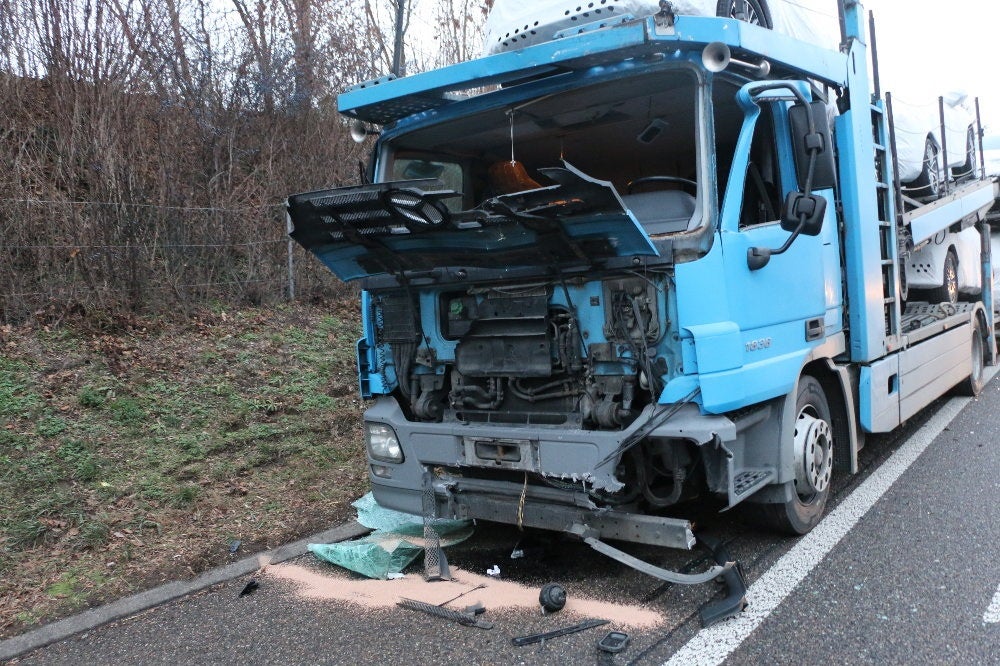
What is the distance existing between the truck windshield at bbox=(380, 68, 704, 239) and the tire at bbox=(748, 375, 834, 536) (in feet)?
4.56

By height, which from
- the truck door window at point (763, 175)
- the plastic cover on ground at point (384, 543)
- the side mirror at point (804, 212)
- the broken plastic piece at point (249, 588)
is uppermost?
the truck door window at point (763, 175)

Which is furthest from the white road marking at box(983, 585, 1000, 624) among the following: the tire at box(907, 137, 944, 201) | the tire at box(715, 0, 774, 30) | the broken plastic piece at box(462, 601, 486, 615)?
the tire at box(907, 137, 944, 201)

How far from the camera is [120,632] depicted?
3.90 meters

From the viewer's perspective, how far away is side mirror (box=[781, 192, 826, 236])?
3.88 metres

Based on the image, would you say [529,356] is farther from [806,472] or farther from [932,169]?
[932,169]

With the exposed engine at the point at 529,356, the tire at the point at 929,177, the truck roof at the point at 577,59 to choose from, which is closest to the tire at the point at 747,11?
the truck roof at the point at 577,59

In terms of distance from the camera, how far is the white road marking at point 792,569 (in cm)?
328

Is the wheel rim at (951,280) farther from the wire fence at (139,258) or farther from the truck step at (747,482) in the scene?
the wire fence at (139,258)

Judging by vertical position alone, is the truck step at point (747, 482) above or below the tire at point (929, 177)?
below

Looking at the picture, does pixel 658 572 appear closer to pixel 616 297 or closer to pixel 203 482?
pixel 616 297

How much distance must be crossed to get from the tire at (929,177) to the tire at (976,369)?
1.80 metres

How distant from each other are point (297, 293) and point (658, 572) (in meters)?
7.37

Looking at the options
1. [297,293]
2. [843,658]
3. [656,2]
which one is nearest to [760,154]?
[656,2]

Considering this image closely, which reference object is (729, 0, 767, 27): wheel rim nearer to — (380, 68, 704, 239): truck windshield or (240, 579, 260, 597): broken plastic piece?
(380, 68, 704, 239): truck windshield
